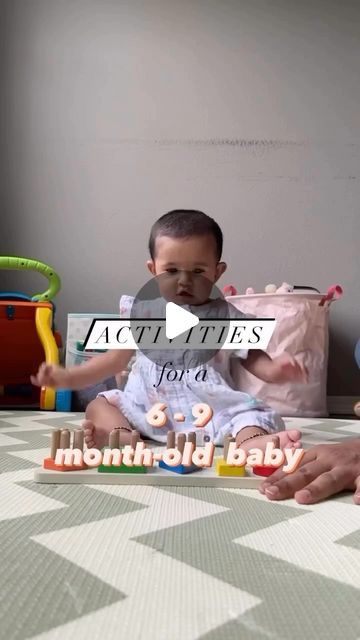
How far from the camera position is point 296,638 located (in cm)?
30

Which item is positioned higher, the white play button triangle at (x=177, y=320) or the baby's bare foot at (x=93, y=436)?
the white play button triangle at (x=177, y=320)

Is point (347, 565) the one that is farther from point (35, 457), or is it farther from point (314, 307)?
point (314, 307)

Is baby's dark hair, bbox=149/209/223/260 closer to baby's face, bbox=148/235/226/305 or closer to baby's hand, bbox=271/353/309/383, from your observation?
baby's face, bbox=148/235/226/305

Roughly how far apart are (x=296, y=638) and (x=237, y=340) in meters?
0.33

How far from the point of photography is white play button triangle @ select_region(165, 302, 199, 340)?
2.00ft

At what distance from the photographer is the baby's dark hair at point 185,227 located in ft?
2.22

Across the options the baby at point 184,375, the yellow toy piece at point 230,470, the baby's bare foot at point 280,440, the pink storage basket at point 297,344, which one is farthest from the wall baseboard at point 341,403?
the yellow toy piece at point 230,470

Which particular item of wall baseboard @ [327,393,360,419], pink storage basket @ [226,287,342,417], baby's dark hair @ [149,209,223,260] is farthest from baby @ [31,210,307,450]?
wall baseboard @ [327,393,360,419]

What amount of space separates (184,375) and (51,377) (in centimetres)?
18

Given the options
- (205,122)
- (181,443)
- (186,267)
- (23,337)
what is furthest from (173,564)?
(205,122)

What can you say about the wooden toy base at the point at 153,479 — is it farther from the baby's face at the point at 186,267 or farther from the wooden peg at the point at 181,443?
the baby's face at the point at 186,267

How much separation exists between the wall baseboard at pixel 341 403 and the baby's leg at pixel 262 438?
1.14 metres

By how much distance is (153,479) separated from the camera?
0.65 metres

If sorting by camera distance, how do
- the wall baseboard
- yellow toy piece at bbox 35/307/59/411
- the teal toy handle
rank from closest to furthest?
1. yellow toy piece at bbox 35/307/59/411
2. the teal toy handle
3. the wall baseboard
